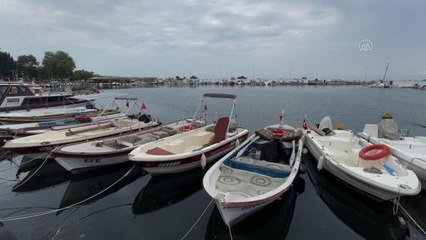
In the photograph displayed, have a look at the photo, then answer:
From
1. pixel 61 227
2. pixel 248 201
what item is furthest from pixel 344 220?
pixel 61 227

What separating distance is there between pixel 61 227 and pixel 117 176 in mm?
3572

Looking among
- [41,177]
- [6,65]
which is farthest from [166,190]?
[6,65]

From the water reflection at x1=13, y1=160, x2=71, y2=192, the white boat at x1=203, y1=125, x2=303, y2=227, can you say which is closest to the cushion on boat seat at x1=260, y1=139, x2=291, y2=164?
the white boat at x1=203, y1=125, x2=303, y2=227

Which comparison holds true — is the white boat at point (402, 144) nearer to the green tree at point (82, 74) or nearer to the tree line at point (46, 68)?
the tree line at point (46, 68)

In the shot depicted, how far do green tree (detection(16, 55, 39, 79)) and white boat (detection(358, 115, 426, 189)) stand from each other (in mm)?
99207

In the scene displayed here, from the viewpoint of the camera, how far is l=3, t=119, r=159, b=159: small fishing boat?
10.4 metres

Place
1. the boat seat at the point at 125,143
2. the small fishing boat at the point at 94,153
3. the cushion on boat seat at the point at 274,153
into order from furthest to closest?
the boat seat at the point at 125,143 < the small fishing boat at the point at 94,153 < the cushion on boat seat at the point at 274,153

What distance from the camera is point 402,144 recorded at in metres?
10.8

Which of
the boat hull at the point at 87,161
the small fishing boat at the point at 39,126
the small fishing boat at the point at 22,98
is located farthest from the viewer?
the small fishing boat at the point at 22,98

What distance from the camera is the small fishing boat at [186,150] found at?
28.9 ft

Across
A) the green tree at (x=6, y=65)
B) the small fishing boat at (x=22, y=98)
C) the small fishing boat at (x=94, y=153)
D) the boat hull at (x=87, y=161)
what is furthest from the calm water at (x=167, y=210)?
the green tree at (x=6, y=65)

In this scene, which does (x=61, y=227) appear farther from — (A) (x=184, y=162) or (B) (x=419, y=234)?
(B) (x=419, y=234)

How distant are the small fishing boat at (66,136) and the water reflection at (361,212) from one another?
412 inches

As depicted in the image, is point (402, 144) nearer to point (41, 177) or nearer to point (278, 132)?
point (278, 132)
